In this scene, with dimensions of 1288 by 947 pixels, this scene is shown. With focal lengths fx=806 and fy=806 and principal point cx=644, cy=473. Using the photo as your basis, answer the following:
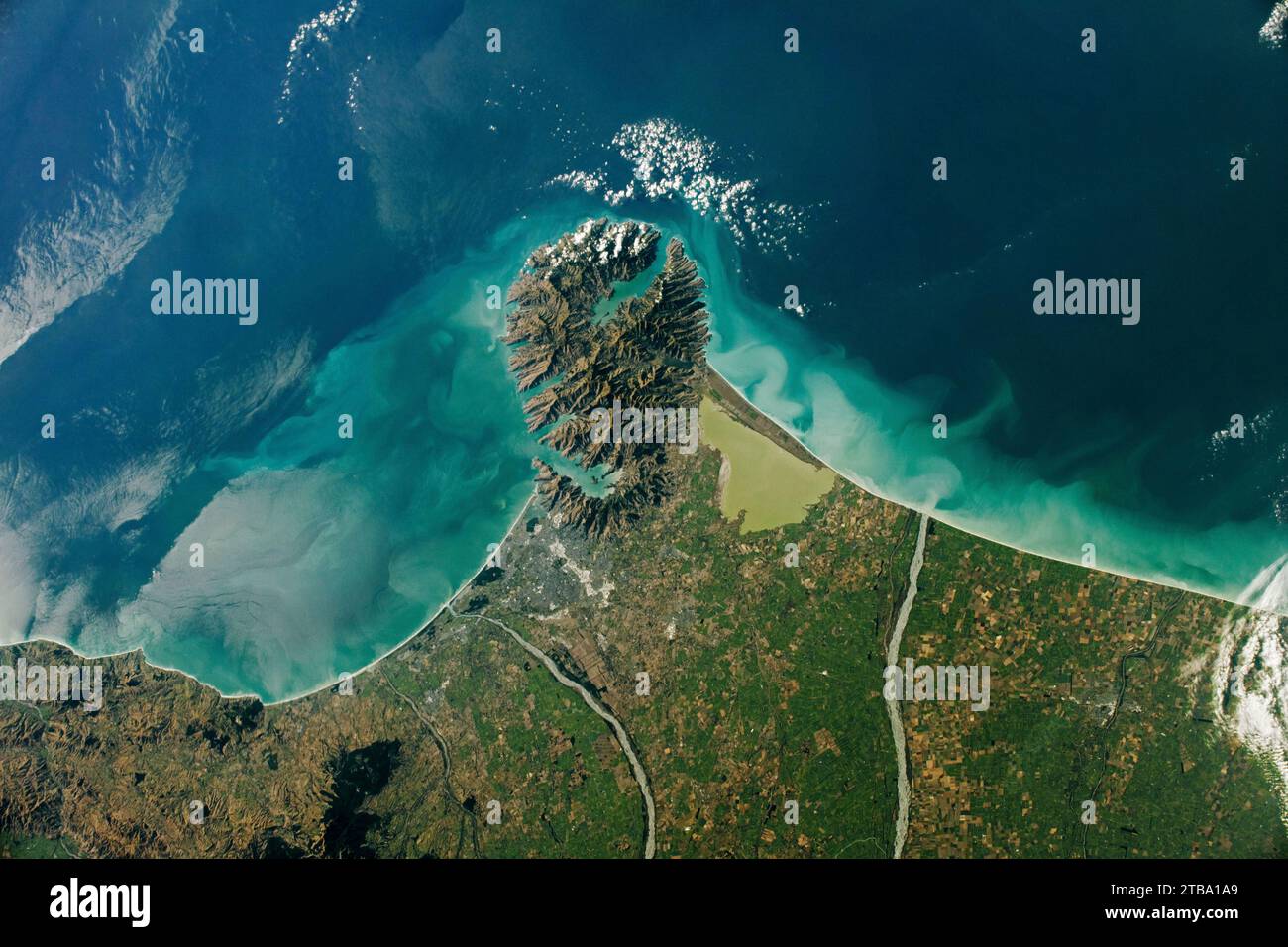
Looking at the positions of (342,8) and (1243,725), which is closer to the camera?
(1243,725)

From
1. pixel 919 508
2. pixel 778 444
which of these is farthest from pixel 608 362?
pixel 919 508

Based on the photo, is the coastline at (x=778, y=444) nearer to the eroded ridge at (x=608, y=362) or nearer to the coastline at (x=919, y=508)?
the coastline at (x=919, y=508)

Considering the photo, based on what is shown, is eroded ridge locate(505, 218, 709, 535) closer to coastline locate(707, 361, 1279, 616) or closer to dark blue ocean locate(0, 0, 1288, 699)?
dark blue ocean locate(0, 0, 1288, 699)

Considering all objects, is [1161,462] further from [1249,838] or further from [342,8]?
[342,8]

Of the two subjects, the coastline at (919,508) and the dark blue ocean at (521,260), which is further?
the dark blue ocean at (521,260)

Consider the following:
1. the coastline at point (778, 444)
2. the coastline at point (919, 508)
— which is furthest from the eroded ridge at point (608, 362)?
the coastline at point (919, 508)

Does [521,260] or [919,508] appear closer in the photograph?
[919,508]

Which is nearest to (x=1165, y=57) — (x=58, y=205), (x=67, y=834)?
(x=58, y=205)

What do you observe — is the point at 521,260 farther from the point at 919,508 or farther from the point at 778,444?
the point at 919,508
